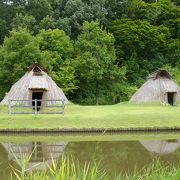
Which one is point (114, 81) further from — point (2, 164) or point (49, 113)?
point (2, 164)

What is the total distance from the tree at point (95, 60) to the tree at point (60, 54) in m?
1.15

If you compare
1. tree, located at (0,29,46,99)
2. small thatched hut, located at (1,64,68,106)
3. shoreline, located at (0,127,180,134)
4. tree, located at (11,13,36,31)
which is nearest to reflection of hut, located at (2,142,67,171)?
shoreline, located at (0,127,180,134)

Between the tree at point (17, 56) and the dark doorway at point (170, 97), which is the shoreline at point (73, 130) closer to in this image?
the dark doorway at point (170, 97)

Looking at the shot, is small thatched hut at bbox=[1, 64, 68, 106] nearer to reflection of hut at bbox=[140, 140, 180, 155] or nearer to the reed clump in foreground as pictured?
reflection of hut at bbox=[140, 140, 180, 155]

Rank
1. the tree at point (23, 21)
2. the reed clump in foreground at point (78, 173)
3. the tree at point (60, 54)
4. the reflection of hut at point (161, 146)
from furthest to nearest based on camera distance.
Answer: the tree at point (23, 21)
the tree at point (60, 54)
the reflection of hut at point (161, 146)
the reed clump in foreground at point (78, 173)

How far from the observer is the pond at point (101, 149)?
42.6ft

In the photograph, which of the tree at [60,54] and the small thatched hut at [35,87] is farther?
the tree at [60,54]

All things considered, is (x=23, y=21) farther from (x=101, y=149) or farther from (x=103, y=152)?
(x=103, y=152)

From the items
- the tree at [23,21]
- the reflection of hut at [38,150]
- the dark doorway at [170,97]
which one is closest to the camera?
the reflection of hut at [38,150]

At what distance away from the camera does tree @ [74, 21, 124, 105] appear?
43.5 m

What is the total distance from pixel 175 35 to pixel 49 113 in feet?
118

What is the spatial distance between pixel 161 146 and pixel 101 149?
3.04 m

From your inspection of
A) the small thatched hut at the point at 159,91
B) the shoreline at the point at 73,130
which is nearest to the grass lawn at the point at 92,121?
the shoreline at the point at 73,130

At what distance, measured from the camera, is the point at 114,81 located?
46.8 meters
